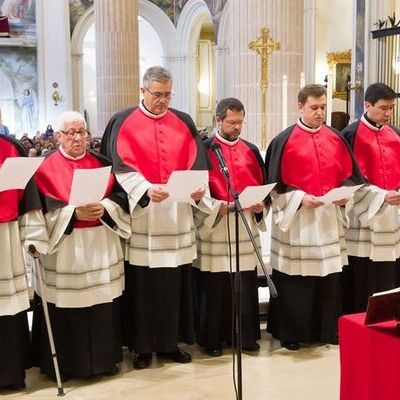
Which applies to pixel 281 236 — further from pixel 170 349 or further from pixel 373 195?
pixel 170 349

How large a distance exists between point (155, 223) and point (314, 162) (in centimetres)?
129

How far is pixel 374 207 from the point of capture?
5.18 meters

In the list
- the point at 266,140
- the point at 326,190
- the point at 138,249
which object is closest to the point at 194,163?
the point at 138,249

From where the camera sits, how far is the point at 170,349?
4.80 metres

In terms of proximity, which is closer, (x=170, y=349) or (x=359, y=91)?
(x=170, y=349)

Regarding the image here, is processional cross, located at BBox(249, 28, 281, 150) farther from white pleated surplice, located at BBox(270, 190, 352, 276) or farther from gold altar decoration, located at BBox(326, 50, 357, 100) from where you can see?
gold altar decoration, located at BBox(326, 50, 357, 100)

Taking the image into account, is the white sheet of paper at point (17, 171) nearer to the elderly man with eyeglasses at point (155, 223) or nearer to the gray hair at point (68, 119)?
the gray hair at point (68, 119)

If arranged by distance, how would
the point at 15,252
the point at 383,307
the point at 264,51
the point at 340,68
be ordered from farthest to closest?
the point at 340,68
the point at 264,51
the point at 15,252
the point at 383,307

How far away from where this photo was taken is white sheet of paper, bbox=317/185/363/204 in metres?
4.76

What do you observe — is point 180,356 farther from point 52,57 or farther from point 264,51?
point 52,57

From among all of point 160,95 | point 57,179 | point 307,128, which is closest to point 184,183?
point 160,95

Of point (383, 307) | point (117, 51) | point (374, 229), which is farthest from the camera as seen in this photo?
point (117, 51)

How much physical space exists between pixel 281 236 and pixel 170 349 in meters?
1.17

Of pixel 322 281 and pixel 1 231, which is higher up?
pixel 1 231
